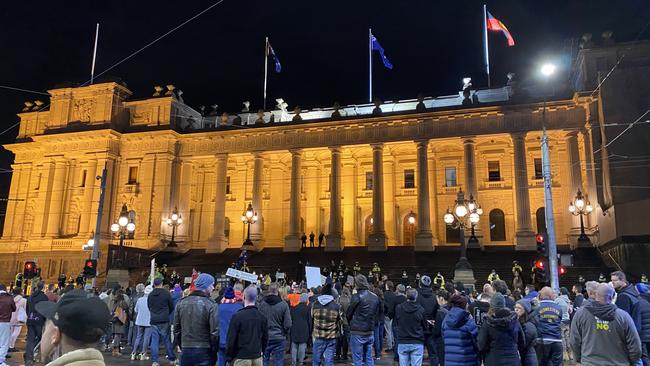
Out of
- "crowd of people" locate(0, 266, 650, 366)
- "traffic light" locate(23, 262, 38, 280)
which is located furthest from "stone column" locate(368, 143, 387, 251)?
"crowd of people" locate(0, 266, 650, 366)

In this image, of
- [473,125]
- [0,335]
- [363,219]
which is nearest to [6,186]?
[363,219]

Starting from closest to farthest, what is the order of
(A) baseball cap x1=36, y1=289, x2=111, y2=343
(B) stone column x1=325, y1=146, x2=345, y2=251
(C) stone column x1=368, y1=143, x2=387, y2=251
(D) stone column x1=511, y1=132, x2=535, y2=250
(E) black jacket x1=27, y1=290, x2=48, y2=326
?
1. (A) baseball cap x1=36, y1=289, x2=111, y2=343
2. (E) black jacket x1=27, y1=290, x2=48, y2=326
3. (D) stone column x1=511, y1=132, x2=535, y2=250
4. (C) stone column x1=368, y1=143, x2=387, y2=251
5. (B) stone column x1=325, y1=146, x2=345, y2=251

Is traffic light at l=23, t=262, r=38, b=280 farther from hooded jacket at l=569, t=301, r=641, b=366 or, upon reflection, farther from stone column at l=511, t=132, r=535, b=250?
stone column at l=511, t=132, r=535, b=250

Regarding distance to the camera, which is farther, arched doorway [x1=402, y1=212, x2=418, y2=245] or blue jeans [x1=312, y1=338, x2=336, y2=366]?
arched doorway [x1=402, y1=212, x2=418, y2=245]

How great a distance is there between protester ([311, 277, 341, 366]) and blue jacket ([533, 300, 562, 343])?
3.50 m

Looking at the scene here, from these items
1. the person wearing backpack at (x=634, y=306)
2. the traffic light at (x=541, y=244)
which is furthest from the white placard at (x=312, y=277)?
the traffic light at (x=541, y=244)

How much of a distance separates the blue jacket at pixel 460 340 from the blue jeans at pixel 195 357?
135 inches

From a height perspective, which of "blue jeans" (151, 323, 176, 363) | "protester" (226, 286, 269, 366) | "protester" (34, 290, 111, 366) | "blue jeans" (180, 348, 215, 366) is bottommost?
"blue jeans" (151, 323, 176, 363)

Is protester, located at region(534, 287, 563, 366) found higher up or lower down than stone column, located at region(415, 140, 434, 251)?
lower down

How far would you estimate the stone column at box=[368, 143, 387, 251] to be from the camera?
39094 mm

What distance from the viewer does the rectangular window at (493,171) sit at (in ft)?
147

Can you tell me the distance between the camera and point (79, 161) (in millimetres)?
47438

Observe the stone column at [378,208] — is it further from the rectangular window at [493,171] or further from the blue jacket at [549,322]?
the blue jacket at [549,322]

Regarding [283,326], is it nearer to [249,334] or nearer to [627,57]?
[249,334]
